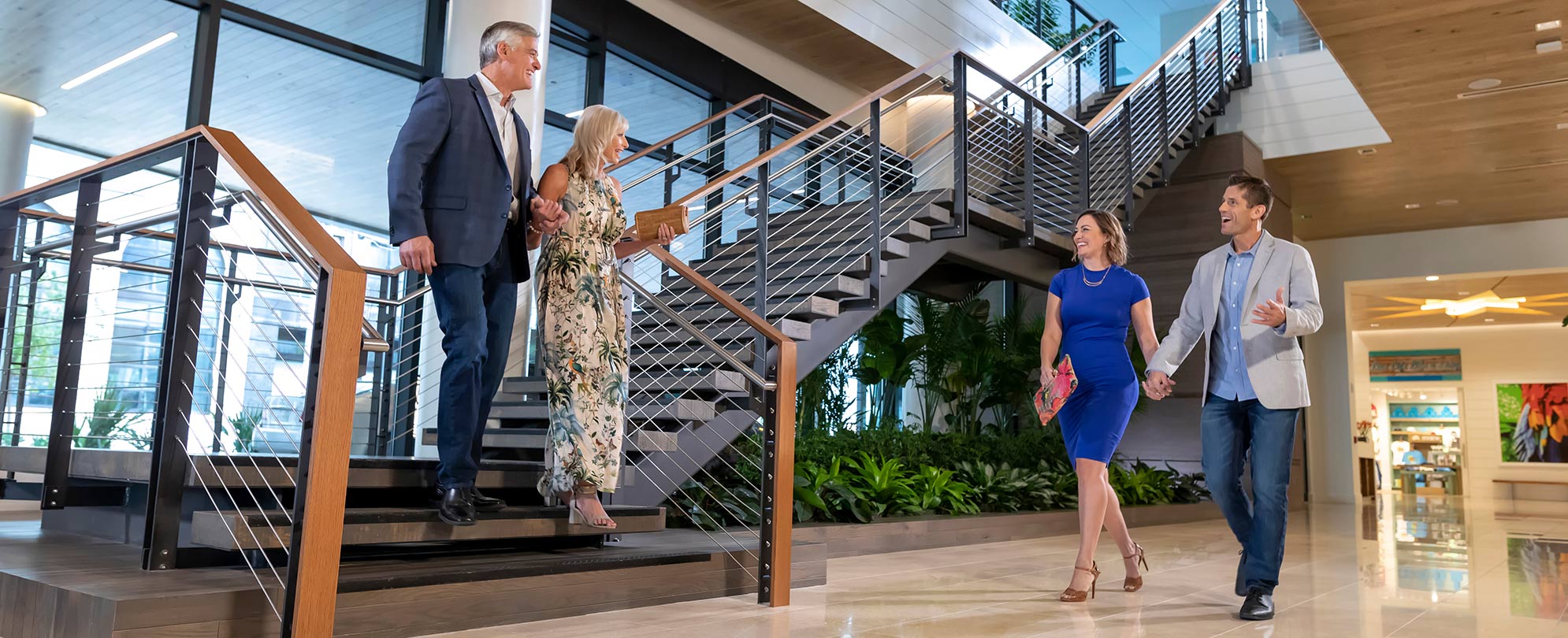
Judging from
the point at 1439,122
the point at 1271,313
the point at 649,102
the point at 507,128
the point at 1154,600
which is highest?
the point at 1439,122

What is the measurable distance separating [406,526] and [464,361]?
18.9 inches

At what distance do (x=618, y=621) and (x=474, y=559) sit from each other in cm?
47

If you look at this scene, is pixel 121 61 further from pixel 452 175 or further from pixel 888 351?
pixel 888 351

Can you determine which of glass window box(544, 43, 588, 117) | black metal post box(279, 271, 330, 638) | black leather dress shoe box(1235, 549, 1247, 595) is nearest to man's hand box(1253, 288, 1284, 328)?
black leather dress shoe box(1235, 549, 1247, 595)

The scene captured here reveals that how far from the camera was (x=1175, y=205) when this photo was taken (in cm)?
1023

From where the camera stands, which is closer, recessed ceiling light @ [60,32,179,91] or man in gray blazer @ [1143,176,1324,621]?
man in gray blazer @ [1143,176,1324,621]

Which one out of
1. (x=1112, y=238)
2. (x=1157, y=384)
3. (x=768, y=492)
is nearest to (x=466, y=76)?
(x=768, y=492)

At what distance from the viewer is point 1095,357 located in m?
3.73

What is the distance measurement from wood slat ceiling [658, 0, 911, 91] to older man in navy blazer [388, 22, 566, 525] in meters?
5.65

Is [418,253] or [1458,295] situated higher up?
[1458,295]

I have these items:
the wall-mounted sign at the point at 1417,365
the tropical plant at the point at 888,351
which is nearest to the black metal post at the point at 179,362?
the tropical plant at the point at 888,351

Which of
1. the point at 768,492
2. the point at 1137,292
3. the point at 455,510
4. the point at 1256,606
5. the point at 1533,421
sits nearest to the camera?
the point at 455,510

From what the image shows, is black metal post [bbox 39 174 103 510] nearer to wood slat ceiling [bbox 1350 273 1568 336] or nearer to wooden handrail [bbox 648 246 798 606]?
wooden handrail [bbox 648 246 798 606]

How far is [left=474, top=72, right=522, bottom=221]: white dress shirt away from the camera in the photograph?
300cm
